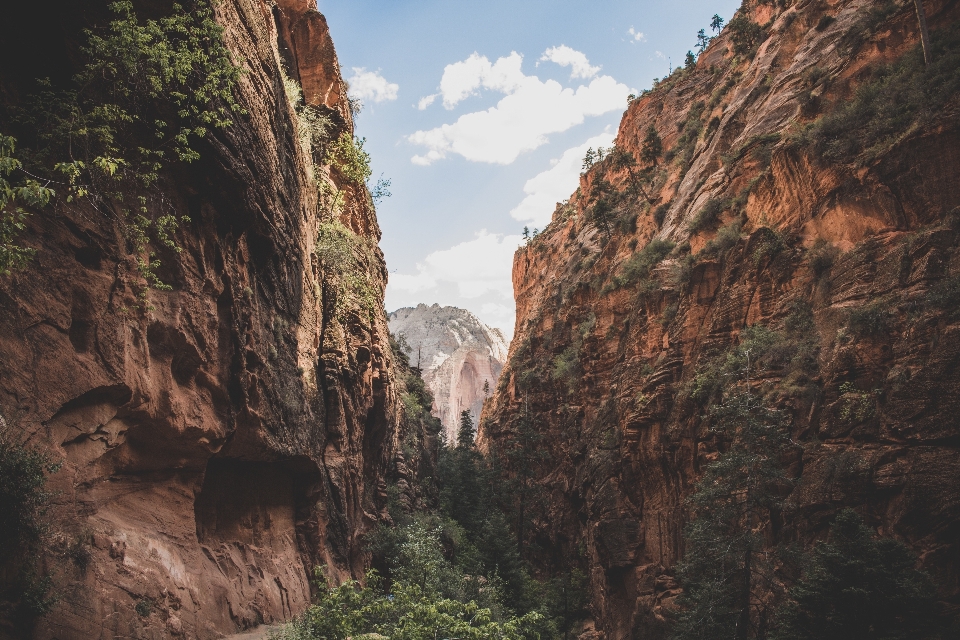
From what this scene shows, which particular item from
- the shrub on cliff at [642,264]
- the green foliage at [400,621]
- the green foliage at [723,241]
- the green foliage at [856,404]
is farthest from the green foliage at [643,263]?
the green foliage at [400,621]

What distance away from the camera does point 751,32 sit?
38938mm

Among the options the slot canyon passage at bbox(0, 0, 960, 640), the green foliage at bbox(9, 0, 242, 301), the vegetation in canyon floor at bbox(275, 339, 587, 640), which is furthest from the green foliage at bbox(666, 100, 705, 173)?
the green foliage at bbox(9, 0, 242, 301)

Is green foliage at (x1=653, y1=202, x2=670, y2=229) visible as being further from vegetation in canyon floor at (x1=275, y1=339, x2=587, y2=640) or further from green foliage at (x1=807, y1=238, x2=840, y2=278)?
vegetation in canyon floor at (x1=275, y1=339, x2=587, y2=640)

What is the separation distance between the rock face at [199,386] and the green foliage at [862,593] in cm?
1220

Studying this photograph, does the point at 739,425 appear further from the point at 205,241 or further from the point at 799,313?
the point at 205,241

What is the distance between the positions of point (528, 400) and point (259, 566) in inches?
1234

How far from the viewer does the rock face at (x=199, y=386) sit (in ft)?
28.4

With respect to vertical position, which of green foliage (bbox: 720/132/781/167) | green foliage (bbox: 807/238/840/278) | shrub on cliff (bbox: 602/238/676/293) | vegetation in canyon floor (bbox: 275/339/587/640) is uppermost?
green foliage (bbox: 720/132/781/167)

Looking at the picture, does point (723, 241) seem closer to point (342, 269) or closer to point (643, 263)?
point (643, 263)

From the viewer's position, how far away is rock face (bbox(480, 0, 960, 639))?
1315cm

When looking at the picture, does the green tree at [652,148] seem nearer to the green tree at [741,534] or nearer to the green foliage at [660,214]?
the green foliage at [660,214]

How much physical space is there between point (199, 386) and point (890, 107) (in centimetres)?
2222

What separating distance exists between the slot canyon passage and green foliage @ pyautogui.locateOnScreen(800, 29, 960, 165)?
122 millimetres

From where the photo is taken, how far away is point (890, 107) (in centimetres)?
1800
